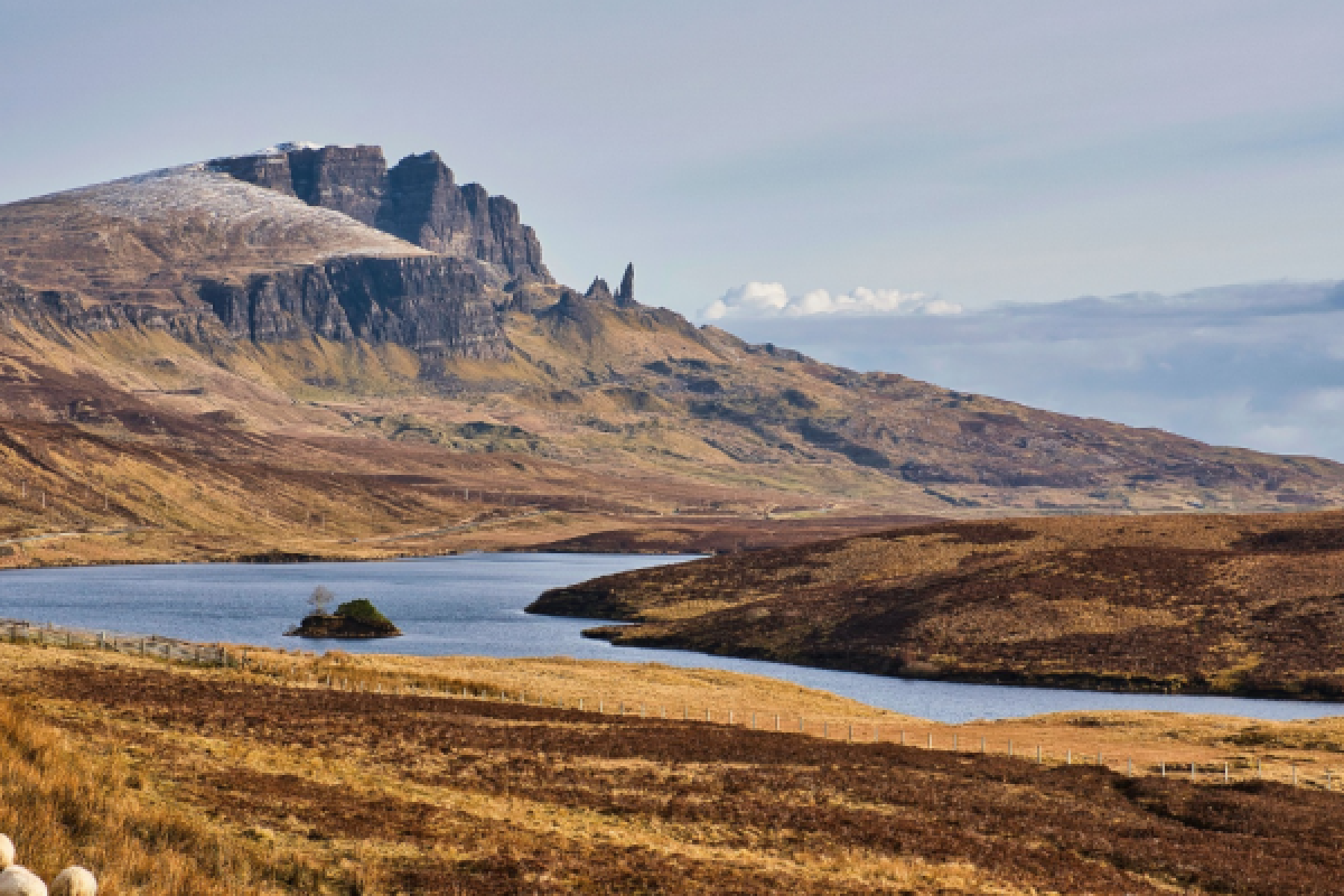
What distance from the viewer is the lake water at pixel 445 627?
9725 cm

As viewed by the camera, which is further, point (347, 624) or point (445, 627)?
point (445, 627)

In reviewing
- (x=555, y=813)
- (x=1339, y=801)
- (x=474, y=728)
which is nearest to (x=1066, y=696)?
(x=1339, y=801)

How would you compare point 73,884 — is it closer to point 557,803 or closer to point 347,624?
point 557,803

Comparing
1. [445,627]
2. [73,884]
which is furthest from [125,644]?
[445,627]

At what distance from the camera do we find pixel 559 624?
489 ft

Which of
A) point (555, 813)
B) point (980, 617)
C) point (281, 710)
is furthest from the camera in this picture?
point (980, 617)

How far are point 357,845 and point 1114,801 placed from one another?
93.4 feet

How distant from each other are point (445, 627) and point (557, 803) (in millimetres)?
106353

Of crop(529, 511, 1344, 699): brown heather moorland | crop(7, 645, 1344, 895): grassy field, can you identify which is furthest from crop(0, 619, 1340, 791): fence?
crop(529, 511, 1344, 699): brown heather moorland

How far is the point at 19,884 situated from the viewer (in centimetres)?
1698

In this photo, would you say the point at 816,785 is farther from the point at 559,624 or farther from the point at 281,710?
the point at 559,624

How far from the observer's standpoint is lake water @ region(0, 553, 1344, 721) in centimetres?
9725

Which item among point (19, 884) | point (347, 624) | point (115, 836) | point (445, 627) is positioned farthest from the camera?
point (445, 627)

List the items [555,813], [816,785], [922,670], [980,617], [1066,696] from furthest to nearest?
[980,617] < [922,670] < [1066,696] < [816,785] < [555,813]
